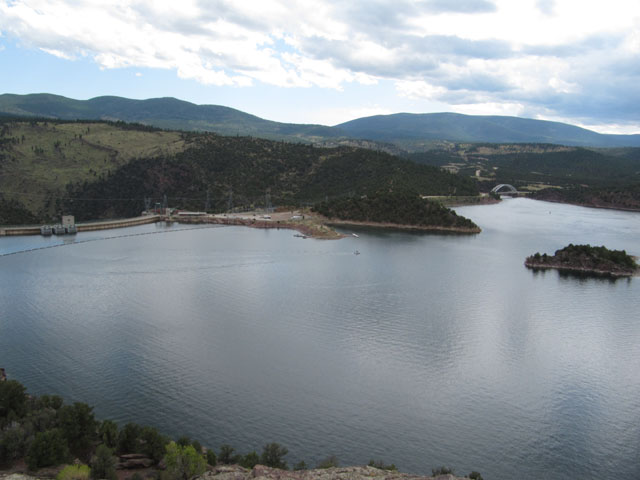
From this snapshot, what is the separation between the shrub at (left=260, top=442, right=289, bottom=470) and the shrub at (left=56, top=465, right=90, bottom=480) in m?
5.88

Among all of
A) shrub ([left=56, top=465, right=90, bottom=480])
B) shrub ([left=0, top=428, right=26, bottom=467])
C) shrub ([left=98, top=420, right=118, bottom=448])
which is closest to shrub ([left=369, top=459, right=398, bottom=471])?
shrub ([left=98, top=420, right=118, bottom=448])

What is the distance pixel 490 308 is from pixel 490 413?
16.6 m

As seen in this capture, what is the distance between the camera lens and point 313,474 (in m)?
17.6

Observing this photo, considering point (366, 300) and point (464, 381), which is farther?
point (366, 300)

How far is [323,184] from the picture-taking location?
11812 centimetres

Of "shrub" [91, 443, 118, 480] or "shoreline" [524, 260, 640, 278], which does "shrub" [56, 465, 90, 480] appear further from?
"shoreline" [524, 260, 640, 278]

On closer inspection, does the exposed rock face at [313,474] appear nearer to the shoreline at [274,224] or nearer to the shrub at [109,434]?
the shrub at [109,434]

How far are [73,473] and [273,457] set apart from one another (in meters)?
6.63

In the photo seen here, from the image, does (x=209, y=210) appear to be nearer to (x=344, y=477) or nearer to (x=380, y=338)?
(x=380, y=338)

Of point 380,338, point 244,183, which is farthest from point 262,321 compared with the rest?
point 244,183

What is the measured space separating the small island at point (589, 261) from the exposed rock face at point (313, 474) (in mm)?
42781

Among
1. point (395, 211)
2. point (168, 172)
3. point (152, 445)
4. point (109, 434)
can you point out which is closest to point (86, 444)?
point (109, 434)

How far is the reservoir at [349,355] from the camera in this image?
70.9ft

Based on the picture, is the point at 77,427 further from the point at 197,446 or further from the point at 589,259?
the point at 589,259
